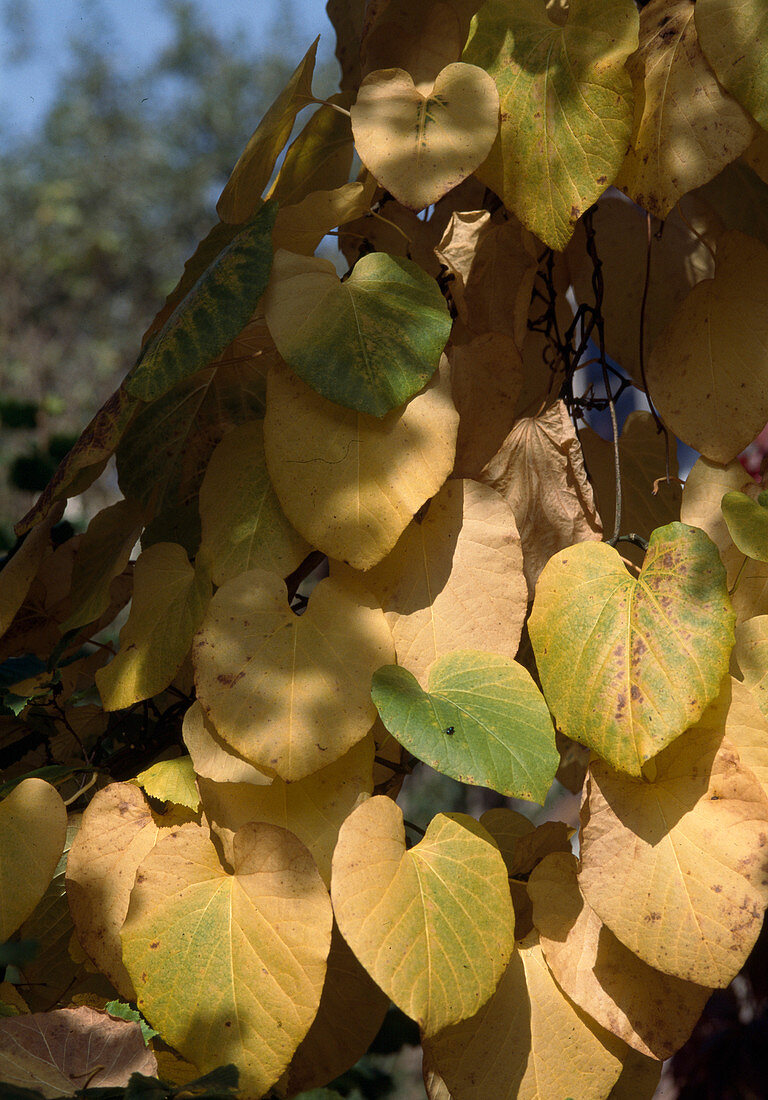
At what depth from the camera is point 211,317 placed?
561mm

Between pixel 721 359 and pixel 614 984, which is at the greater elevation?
pixel 721 359

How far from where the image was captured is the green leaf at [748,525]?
552 millimetres

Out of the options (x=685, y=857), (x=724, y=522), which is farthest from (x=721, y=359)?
(x=685, y=857)

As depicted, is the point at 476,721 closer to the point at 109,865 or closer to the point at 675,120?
the point at 109,865

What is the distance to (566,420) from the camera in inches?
25.3

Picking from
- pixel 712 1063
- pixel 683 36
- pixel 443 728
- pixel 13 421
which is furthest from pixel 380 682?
pixel 712 1063

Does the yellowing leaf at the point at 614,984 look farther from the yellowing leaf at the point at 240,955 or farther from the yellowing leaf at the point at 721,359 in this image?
the yellowing leaf at the point at 721,359

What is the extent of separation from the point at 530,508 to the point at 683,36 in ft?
1.14

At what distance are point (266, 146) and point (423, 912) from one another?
21.9 inches

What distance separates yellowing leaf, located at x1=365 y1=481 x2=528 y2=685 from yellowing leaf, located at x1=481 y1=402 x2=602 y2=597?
5cm

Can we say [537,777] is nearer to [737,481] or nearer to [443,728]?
[443,728]

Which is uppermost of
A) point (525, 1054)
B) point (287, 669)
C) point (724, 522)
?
point (287, 669)

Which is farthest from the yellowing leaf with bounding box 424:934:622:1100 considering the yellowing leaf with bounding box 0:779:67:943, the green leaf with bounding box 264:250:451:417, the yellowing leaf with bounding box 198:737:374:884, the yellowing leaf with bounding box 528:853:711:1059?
the green leaf with bounding box 264:250:451:417

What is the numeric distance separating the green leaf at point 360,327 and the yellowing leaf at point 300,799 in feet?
0.75
